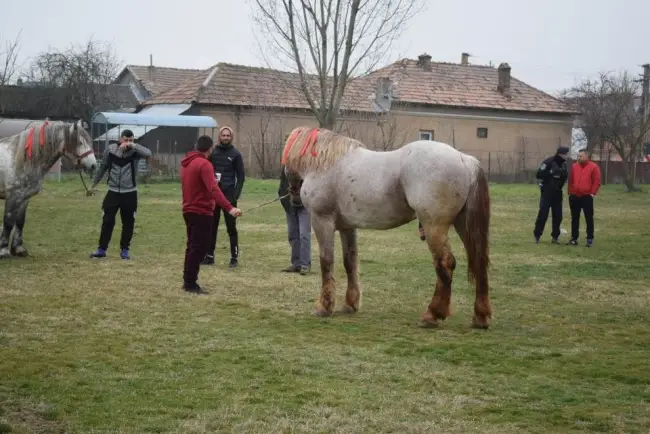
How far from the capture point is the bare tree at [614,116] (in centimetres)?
4081

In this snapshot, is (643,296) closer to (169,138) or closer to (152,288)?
(152,288)

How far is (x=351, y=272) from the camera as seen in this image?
9203mm

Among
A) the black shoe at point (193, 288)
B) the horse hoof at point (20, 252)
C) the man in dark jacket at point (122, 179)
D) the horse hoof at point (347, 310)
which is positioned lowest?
the horse hoof at point (347, 310)

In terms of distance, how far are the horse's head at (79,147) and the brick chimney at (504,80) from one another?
39763 mm

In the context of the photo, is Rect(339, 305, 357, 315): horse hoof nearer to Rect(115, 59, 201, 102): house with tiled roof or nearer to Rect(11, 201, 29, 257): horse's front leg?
Rect(11, 201, 29, 257): horse's front leg

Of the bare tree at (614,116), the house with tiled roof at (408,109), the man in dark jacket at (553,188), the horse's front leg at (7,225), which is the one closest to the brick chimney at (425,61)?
the house with tiled roof at (408,109)

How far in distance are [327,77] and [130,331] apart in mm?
19417

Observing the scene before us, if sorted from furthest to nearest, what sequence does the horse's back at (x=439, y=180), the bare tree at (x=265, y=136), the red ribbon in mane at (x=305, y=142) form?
the bare tree at (x=265, y=136) → the red ribbon in mane at (x=305, y=142) → the horse's back at (x=439, y=180)

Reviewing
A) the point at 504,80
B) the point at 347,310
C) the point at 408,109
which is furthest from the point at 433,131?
the point at 347,310

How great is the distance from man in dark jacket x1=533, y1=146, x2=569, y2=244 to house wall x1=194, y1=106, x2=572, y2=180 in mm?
22183

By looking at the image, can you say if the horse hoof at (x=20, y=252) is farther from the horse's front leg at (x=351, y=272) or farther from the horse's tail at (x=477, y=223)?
the horse's tail at (x=477, y=223)

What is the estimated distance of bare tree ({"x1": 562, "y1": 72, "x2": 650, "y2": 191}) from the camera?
40812 millimetres

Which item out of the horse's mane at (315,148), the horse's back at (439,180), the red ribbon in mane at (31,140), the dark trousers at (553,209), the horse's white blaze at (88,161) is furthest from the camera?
the dark trousers at (553,209)

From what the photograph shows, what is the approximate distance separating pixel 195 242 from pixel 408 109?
35858 millimetres
